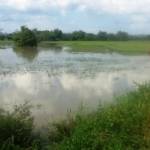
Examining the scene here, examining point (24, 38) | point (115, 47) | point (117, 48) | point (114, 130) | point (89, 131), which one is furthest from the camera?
point (24, 38)

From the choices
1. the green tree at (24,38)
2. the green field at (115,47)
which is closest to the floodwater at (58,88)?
the green field at (115,47)

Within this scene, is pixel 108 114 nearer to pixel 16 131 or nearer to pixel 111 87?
pixel 16 131

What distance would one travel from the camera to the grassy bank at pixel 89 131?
7.09 m

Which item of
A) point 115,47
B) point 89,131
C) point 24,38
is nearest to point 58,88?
point 89,131

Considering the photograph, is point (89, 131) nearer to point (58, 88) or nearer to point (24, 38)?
point (58, 88)

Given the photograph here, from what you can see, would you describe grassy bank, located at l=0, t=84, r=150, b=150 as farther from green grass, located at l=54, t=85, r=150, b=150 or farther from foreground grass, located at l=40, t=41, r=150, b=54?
foreground grass, located at l=40, t=41, r=150, b=54

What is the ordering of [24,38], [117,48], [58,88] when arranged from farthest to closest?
[24,38] → [117,48] → [58,88]

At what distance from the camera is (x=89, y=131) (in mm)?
7582

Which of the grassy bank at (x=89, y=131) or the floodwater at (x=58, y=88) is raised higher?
the grassy bank at (x=89, y=131)

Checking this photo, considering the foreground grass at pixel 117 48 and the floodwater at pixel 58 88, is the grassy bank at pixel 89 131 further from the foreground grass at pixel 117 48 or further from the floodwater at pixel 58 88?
the foreground grass at pixel 117 48

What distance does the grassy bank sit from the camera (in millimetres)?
7086

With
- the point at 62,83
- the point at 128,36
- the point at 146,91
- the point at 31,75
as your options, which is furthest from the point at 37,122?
the point at 128,36

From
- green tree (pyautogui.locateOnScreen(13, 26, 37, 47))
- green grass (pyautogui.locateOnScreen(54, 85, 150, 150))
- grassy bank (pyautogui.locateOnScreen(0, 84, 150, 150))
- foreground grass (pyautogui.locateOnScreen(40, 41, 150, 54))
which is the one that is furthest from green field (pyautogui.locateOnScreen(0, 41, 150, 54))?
grassy bank (pyautogui.locateOnScreen(0, 84, 150, 150))

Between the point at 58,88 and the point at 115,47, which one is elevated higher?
the point at 58,88
